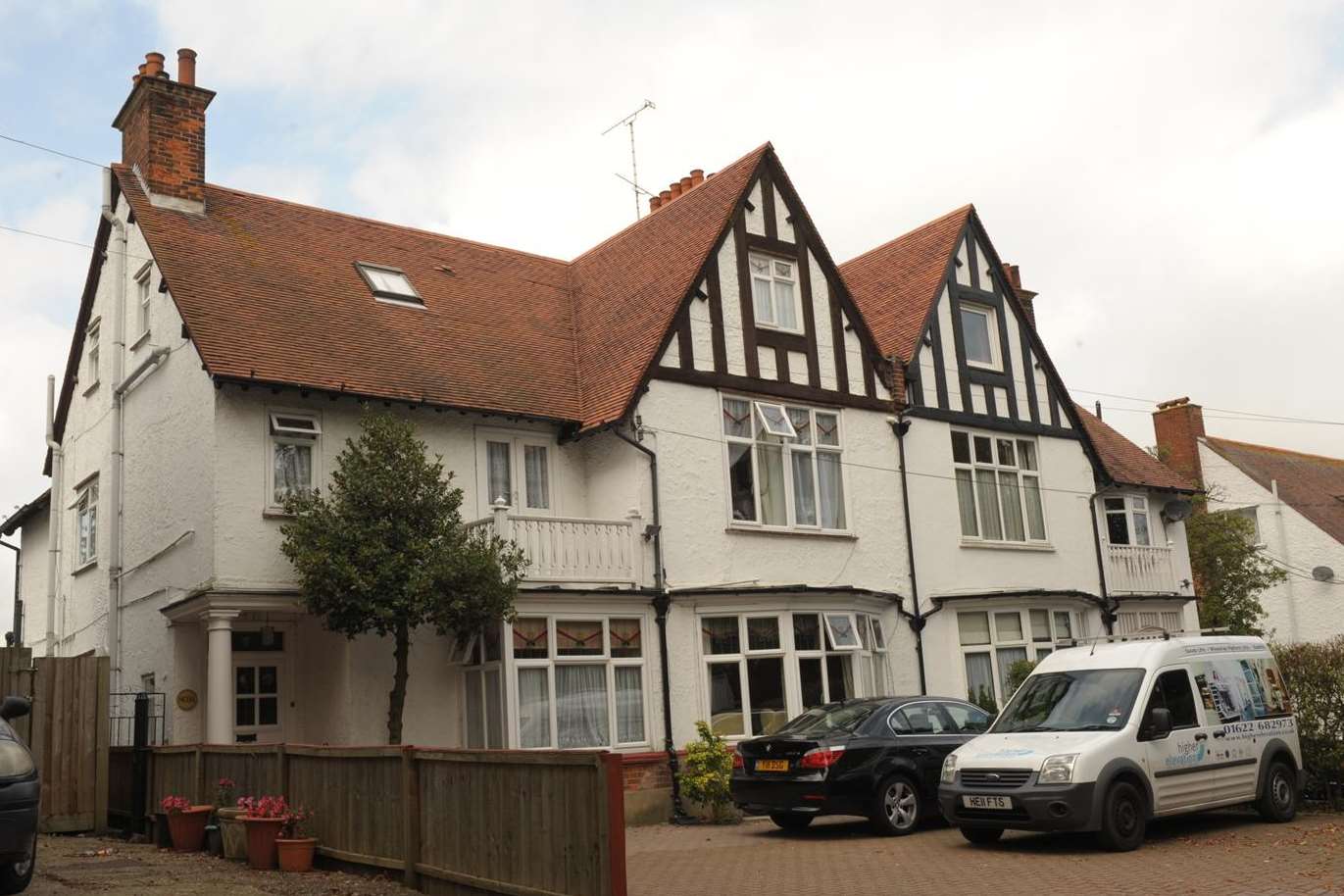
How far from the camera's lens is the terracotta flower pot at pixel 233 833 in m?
12.9

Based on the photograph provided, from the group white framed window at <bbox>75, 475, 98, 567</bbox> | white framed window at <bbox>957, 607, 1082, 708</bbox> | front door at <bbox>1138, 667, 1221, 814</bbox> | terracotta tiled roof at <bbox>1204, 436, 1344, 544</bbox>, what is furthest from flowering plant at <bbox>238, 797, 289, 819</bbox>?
terracotta tiled roof at <bbox>1204, 436, 1344, 544</bbox>

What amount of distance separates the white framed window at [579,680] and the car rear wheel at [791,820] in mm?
3160

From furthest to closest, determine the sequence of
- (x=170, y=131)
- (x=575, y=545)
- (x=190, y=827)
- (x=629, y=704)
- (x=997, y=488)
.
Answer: (x=997, y=488) → (x=170, y=131) → (x=629, y=704) → (x=575, y=545) → (x=190, y=827)

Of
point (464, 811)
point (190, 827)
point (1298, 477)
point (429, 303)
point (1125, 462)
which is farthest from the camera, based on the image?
point (1298, 477)

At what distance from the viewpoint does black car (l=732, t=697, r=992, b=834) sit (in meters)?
14.9

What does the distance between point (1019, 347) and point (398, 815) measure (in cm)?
1910

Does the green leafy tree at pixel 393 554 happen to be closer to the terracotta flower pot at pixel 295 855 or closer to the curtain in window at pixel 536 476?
the curtain in window at pixel 536 476

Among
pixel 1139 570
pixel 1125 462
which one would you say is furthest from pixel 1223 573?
pixel 1139 570

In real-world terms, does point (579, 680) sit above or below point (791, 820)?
above

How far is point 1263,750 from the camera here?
14672 mm

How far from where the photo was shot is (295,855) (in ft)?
40.0

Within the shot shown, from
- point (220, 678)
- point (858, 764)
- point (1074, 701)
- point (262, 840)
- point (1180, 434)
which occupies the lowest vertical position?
point (262, 840)

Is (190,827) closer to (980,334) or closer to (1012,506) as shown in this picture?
(1012,506)

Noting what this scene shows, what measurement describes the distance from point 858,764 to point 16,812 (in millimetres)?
9013
